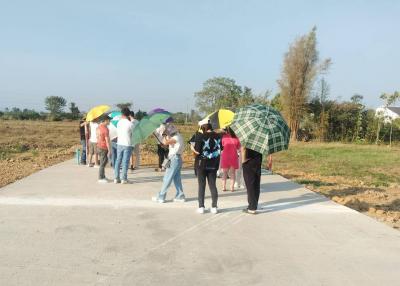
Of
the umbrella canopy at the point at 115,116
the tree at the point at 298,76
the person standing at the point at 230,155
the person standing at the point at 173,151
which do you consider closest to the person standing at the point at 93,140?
the umbrella canopy at the point at 115,116

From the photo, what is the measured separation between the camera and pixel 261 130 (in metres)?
6.96

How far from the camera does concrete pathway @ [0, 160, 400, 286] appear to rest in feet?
15.2

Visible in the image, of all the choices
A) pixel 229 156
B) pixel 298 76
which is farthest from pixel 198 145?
pixel 298 76

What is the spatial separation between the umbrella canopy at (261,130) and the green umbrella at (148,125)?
1.54 m

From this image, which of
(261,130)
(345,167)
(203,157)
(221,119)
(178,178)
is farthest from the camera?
(345,167)

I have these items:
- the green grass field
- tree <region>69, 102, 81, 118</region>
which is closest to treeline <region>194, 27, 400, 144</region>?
the green grass field

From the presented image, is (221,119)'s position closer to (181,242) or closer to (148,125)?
(148,125)

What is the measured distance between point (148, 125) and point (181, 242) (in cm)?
308

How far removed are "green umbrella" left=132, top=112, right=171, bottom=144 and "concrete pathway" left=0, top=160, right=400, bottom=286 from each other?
3.95 feet

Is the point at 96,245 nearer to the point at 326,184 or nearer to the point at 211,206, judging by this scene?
the point at 211,206

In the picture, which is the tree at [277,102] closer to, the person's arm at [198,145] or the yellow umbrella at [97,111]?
the yellow umbrella at [97,111]

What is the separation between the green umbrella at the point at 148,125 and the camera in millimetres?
8109

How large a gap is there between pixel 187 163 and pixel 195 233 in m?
8.34

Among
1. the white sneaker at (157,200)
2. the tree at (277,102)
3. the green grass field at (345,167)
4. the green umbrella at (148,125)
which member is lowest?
the green grass field at (345,167)
